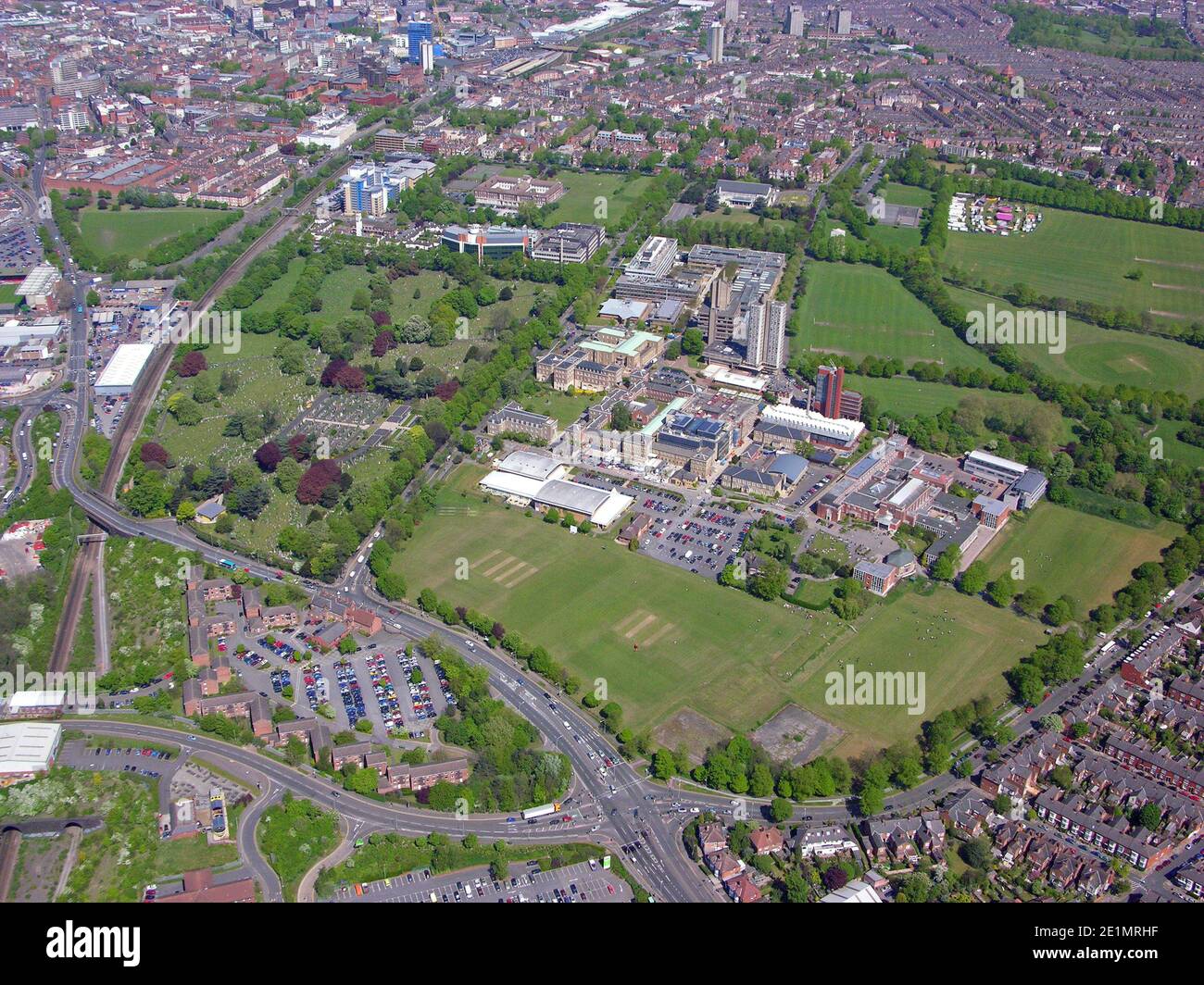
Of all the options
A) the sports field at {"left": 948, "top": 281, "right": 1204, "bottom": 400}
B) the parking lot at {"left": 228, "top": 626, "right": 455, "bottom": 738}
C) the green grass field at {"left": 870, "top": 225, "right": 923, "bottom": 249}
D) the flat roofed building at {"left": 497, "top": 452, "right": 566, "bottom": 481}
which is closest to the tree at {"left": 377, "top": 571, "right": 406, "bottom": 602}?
the parking lot at {"left": 228, "top": 626, "right": 455, "bottom": 738}

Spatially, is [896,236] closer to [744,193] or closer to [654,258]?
[744,193]

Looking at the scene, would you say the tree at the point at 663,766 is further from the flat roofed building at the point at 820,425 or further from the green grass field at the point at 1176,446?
the green grass field at the point at 1176,446

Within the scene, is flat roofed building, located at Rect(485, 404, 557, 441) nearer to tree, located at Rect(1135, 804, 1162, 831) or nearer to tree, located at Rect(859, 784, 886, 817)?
tree, located at Rect(859, 784, 886, 817)

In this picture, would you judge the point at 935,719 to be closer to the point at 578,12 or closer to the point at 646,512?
the point at 646,512

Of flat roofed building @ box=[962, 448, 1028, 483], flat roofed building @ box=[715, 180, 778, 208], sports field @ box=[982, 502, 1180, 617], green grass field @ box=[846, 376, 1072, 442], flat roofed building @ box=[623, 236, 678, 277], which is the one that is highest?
flat roofed building @ box=[715, 180, 778, 208]

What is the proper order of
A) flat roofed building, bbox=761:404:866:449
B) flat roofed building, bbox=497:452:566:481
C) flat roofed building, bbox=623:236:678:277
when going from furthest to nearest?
flat roofed building, bbox=623:236:678:277 < flat roofed building, bbox=761:404:866:449 < flat roofed building, bbox=497:452:566:481

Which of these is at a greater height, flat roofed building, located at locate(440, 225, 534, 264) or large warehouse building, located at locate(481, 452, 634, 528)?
flat roofed building, located at locate(440, 225, 534, 264)

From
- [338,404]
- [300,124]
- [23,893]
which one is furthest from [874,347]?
[300,124]
